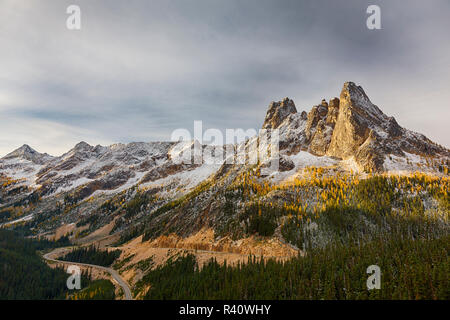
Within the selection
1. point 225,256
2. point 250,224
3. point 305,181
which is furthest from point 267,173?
point 225,256

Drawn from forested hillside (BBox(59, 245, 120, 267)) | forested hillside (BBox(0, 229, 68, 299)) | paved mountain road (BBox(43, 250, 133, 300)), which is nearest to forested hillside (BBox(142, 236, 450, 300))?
paved mountain road (BBox(43, 250, 133, 300))

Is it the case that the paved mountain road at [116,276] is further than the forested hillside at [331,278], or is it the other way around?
the paved mountain road at [116,276]

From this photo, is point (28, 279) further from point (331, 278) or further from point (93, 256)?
point (331, 278)

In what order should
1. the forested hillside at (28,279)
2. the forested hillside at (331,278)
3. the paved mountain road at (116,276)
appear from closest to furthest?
1. the forested hillside at (331,278)
2. the paved mountain road at (116,276)
3. the forested hillside at (28,279)

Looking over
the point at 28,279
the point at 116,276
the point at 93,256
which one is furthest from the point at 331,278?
the point at 93,256

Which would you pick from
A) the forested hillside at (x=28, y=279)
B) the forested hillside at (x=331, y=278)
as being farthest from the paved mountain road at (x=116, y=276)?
the forested hillside at (x=331, y=278)

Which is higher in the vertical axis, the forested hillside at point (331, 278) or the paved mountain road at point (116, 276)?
the forested hillside at point (331, 278)

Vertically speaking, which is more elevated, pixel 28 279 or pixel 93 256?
pixel 93 256

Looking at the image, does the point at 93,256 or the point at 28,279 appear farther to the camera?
the point at 93,256

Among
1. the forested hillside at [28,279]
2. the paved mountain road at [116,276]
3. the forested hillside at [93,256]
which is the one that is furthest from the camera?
the forested hillside at [93,256]

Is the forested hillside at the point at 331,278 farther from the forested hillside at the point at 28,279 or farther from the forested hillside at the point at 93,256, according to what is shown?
the forested hillside at the point at 93,256

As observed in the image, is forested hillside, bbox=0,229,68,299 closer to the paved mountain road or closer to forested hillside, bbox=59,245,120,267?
the paved mountain road

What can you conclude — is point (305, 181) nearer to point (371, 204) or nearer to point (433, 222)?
point (371, 204)

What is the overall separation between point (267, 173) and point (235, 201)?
189 ft
